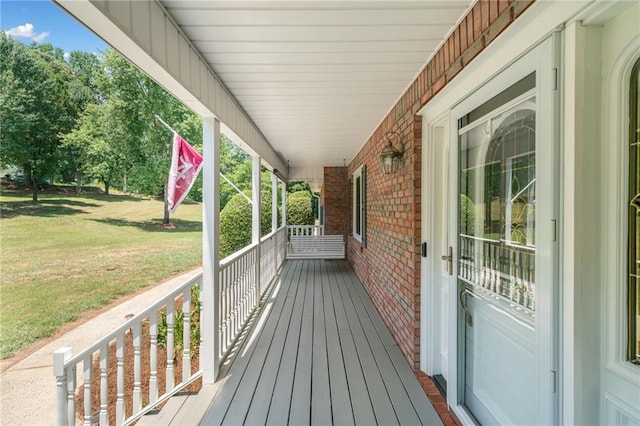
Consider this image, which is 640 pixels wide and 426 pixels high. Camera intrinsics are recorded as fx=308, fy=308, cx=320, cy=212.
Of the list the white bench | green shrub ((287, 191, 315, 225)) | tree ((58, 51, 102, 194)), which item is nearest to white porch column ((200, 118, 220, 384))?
the white bench

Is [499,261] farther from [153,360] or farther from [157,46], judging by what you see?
[153,360]

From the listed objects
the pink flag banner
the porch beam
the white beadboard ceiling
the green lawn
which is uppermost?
the white beadboard ceiling

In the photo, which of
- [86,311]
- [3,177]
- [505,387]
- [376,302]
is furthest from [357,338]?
[3,177]

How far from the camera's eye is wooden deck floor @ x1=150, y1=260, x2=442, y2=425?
202 centimetres

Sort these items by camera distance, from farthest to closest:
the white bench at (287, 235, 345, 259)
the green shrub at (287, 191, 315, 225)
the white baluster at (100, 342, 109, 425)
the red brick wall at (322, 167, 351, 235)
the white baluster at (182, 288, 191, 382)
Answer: the green shrub at (287, 191, 315, 225) < the red brick wall at (322, 167, 351, 235) < the white bench at (287, 235, 345, 259) < the white baluster at (182, 288, 191, 382) < the white baluster at (100, 342, 109, 425)

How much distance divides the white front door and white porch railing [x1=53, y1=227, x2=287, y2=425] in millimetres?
2002

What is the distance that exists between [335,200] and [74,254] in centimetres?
1033

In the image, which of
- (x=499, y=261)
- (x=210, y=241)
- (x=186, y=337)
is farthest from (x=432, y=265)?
(x=186, y=337)

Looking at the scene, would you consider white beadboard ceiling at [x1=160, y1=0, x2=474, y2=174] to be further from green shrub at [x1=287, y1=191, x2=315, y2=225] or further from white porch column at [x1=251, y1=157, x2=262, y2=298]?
green shrub at [x1=287, y1=191, x2=315, y2=225]

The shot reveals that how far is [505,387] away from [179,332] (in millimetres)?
3602

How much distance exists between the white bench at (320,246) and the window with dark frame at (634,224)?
19.6 feet

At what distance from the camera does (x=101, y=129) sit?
49.0 ft

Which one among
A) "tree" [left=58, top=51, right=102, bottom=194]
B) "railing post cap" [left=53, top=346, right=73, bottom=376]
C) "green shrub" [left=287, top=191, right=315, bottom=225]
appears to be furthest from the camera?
"tree" [left=58, top=51, right=102, bottom=194]

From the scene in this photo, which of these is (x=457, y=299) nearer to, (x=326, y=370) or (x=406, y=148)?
(x=326, y=370)
